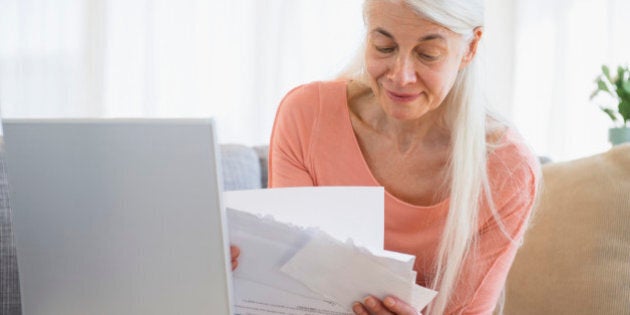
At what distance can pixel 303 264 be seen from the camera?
2.99ft

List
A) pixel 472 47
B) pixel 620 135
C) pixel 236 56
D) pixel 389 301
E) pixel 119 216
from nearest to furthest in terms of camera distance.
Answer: pixel 119 216 < pixel 389 301 < pixel 472 47 < pixel 620 135 < pixel 236 56

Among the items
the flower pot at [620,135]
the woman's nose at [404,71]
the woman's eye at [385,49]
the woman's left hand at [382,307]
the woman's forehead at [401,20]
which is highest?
the woman's forehead at [401,20]

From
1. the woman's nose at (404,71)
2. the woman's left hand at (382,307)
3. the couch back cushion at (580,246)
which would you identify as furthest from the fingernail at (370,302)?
the couch back cushion at (580,246)

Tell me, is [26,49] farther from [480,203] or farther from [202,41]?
[480,203]

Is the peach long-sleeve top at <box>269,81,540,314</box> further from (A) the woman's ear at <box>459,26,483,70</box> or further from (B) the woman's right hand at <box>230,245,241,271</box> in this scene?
(B) the woman's right hand at <box>230,245,241,271</box>

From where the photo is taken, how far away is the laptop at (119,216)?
0.77 meters

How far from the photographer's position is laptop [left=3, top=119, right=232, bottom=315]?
0.77m

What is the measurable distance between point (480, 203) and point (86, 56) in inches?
89.7

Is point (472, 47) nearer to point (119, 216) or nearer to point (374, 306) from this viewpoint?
point (374, 306)

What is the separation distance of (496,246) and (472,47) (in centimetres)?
34

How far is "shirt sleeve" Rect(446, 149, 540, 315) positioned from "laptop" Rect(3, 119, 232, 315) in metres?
0.67

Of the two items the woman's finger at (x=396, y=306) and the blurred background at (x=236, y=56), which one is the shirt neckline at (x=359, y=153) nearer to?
the woman's finger at (x=396, y=306)

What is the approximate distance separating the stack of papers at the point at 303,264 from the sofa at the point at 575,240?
0.76 m

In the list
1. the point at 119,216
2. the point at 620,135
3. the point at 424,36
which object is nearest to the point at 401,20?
the point at 424,36
